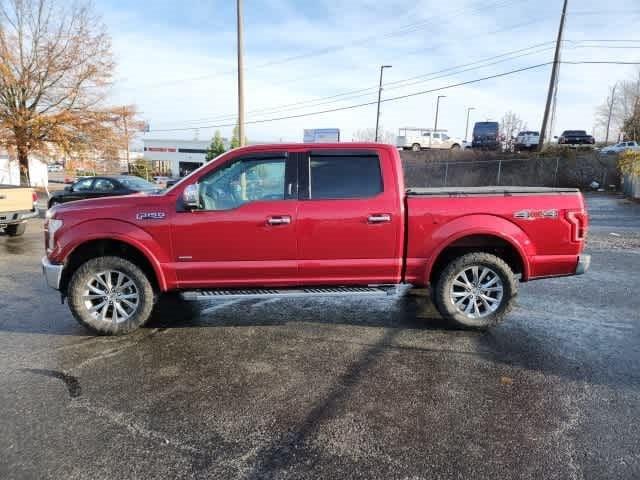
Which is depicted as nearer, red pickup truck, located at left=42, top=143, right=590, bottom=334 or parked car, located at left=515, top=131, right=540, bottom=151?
red pickup truck, located at left=42, top=143, right=590, bottom=334

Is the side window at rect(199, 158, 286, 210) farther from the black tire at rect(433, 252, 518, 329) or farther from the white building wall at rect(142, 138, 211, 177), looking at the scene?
the white building wall at rect(142, 138, 211, 177)

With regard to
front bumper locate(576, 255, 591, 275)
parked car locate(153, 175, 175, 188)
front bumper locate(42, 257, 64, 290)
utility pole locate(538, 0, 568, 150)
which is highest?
utility pole locate(538, 0, 568, 150)

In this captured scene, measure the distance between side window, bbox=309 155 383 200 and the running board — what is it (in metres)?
1.01

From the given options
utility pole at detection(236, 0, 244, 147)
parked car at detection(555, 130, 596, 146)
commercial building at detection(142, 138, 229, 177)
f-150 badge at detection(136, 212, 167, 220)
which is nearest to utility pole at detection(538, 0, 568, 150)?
parked car at detection(555, 130, 596, 146)

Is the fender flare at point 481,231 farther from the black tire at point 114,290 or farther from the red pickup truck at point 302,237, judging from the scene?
the black tire at point 114,290

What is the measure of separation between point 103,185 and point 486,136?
3172cm

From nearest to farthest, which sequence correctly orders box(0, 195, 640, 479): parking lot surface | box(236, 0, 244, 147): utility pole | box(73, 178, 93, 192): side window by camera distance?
box(0, 195, 640, 479): parking lot surface < box(73, 178, 93, 192): side window < box(236, 0, 244, 147): utility pole

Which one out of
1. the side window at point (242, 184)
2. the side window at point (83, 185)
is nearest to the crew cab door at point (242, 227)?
the side window at point (242, 184)

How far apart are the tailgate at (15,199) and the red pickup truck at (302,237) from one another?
7.51 m

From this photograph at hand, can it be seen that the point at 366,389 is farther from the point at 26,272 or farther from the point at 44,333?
the point at 26,272

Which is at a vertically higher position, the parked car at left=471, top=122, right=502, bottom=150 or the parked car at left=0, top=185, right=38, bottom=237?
the parked car at left=471, top=122, right=502, bottom=150

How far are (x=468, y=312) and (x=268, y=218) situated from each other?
2.44 m

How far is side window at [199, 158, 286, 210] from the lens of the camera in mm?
4516

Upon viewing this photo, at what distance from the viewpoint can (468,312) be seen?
4727 millimetres
